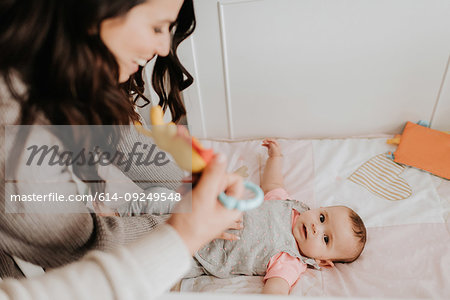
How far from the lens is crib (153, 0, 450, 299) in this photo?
3.47ft

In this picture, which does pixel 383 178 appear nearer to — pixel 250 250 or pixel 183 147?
pixel 250 250

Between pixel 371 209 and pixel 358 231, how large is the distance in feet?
0.49

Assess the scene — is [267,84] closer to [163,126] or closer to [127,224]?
[127,224]

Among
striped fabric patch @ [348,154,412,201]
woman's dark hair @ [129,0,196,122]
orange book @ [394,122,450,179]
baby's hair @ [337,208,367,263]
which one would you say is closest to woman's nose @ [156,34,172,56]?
woman's dark hair @ [129,0,196,122]

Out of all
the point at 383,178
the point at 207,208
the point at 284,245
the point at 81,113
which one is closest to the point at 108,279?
the point at 207,208

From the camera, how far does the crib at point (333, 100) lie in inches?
41.7

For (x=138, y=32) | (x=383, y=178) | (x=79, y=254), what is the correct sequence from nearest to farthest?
(x=138, y=32), (x=79, y=254), (x=383, y=178)

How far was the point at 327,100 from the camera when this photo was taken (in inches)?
57.1

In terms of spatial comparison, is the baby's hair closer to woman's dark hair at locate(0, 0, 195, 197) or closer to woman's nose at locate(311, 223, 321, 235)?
woman's nose at locate(311, 223, 321, 235)

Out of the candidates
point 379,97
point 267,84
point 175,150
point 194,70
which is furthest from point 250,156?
point 175,150

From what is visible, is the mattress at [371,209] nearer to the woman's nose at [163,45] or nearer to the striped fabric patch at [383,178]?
the striped fabric patch at [383,178]

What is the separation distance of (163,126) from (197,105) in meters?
1.01

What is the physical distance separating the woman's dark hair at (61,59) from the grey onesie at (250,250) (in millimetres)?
572

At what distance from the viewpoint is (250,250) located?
3.47ft
